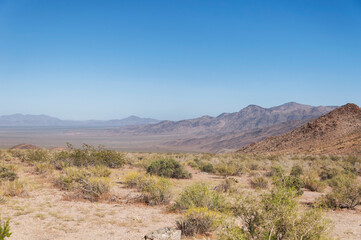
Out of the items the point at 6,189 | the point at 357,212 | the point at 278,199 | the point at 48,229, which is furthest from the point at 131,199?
the point at 357,212

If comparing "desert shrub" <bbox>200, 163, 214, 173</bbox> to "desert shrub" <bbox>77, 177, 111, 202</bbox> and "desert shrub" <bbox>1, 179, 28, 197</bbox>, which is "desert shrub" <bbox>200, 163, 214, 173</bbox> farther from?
"desert shrub" <bbox>1, 179, 28, 197</bbox>

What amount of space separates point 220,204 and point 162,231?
2.48m

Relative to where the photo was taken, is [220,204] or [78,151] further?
[78,151]

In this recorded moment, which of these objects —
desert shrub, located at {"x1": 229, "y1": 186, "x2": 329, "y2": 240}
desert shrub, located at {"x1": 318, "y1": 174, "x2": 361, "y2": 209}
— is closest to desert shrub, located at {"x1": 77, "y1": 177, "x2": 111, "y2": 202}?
desert shrub, located at {"x1": 229, "y1": 186, "x2": 329, "y2": 240}

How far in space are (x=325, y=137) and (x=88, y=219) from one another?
52244 millimetres

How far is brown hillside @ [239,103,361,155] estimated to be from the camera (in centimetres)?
4300

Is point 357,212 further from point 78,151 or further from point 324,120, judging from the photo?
point 324,120

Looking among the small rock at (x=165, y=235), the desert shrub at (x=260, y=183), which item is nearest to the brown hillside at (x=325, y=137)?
the desert shrub at (x=260, y=183)

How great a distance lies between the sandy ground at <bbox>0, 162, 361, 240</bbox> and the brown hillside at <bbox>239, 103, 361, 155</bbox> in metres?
36.0

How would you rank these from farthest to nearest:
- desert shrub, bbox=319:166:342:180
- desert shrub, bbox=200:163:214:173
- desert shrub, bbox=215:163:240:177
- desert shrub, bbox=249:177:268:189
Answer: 1. desert shrub, bbox=200:163:214:173
2. desert shrub, bbox=215:163:240:177
3. desert shrub, bbox=319:166:342:180
4. desert shrub, bbox=249:177:268:189

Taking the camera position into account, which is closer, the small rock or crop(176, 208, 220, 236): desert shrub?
the small rock

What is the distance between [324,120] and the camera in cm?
5781

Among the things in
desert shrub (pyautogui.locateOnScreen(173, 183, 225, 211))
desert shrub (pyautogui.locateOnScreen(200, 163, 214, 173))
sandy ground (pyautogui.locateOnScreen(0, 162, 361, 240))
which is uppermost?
desert shrub (pyautogui.locateOnScreen(173, 183, 225, 211))

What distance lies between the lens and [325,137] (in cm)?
5000
